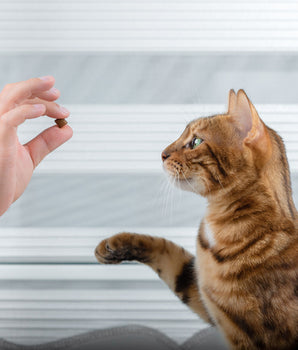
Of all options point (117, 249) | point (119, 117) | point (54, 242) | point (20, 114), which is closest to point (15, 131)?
point (20, 114)

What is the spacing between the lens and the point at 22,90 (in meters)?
0.76

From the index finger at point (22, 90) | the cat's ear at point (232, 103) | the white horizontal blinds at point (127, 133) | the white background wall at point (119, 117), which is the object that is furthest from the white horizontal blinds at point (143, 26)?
the index finger at point (22, 90)

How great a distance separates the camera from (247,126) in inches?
32.2

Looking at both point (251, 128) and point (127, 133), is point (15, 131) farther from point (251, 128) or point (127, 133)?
point (127, 133)

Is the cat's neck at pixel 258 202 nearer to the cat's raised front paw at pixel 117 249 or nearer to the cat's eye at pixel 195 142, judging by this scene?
the cat's eye at pixel 195 142

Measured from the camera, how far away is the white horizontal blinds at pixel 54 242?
1.39m

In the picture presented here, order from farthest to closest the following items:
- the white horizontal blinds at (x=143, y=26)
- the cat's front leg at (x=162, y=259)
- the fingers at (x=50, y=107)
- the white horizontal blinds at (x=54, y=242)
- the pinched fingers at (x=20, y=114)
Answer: the white horizontal blinds at (x=54, y=242) < the white horizontal blinds at (x=143, y=26) < the cat's front leg at (x=162, y=259) < the fingers at (x=50, y=107) < the pinched fingers at (x=20, y=114)

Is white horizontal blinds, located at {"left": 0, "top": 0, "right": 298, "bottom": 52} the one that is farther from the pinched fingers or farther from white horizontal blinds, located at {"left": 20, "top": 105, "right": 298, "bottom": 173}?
the pinched fingers

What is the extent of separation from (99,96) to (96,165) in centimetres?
21

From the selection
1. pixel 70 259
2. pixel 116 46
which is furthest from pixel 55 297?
pixel 116 46

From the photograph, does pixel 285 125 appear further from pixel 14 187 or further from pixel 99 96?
pixel 14 187

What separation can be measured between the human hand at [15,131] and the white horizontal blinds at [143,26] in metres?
0.50

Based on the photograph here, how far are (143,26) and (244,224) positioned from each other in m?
0.73

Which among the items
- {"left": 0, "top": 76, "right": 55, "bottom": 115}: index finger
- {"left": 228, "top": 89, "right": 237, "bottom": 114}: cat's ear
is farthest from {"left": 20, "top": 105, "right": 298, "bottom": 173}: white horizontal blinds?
{"left": 0, "top": 76, "right": 55, "bottom": 115}: index finger
